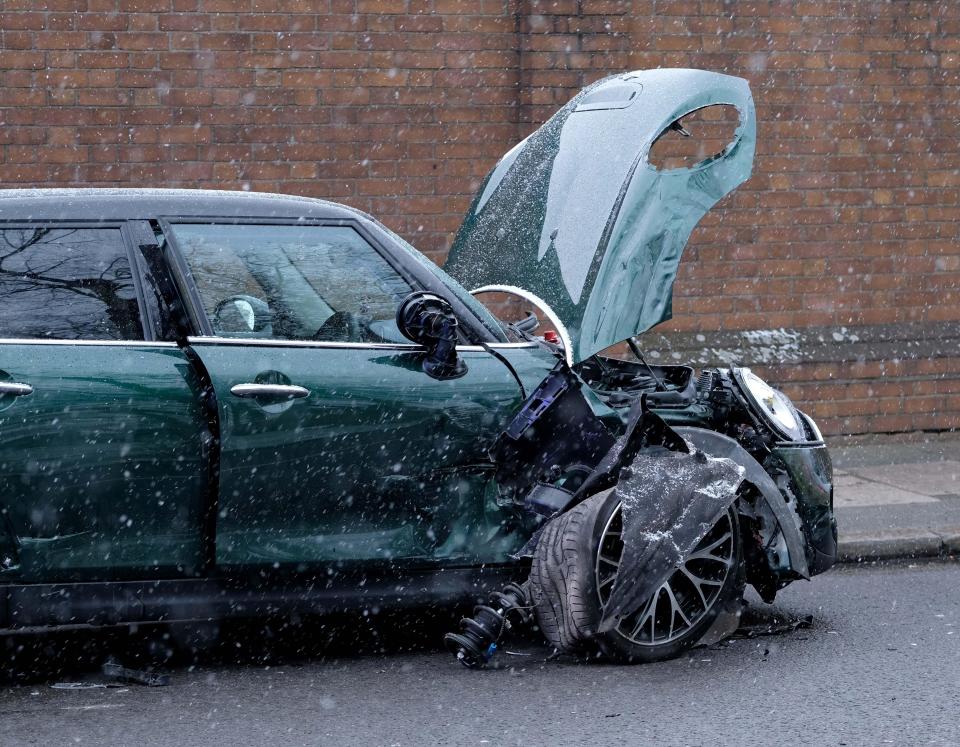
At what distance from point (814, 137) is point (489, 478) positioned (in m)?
6.19

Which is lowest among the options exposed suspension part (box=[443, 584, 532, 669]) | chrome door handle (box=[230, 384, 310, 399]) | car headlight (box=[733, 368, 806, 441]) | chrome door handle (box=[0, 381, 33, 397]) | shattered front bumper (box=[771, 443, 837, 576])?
exposed suspension part (box=[443, 584, 532, 669])

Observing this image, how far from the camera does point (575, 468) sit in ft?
16.6

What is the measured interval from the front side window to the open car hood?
642 millimetres

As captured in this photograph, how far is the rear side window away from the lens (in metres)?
4.58

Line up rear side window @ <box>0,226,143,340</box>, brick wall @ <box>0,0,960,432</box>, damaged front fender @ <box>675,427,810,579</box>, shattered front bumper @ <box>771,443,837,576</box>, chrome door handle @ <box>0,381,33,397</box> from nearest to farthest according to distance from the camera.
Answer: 1. chrome door handle @ <box>0,381,33,397</box>
2. rear side window @ <box>0,226,143,340</box>
3. damaged front fender @ <box>675,427,810,579</box>
4. shattered front bumper @ <box>771,443,837,576</box>
5. brick wall @ <box>0,0,960,432</box>

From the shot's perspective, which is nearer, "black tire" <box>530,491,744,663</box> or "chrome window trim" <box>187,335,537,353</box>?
"chrome window trim" <box>187,335,537,353</box>

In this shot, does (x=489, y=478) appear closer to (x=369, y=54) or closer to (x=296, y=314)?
(x=296, y=314)

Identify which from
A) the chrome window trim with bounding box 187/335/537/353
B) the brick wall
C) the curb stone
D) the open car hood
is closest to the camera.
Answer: the chrome window trim with bounding box 187/335/537/353

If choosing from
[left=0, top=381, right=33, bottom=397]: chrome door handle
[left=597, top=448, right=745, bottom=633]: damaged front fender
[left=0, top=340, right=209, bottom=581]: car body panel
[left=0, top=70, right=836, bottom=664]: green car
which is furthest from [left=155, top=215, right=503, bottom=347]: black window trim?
[left=597, top=448, right=745, bottom=633]: damaged front fender

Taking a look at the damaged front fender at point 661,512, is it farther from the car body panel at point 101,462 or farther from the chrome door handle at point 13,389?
the chrome door handle at point 13,389

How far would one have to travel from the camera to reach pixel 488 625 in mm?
4805

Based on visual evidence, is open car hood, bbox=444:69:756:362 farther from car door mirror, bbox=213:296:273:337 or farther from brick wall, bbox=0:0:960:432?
brick wall, bbox=0:0:960:432

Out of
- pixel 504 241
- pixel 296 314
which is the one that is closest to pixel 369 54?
pixel 504 241

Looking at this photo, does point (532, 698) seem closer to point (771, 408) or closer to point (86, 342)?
point (771, 408)
